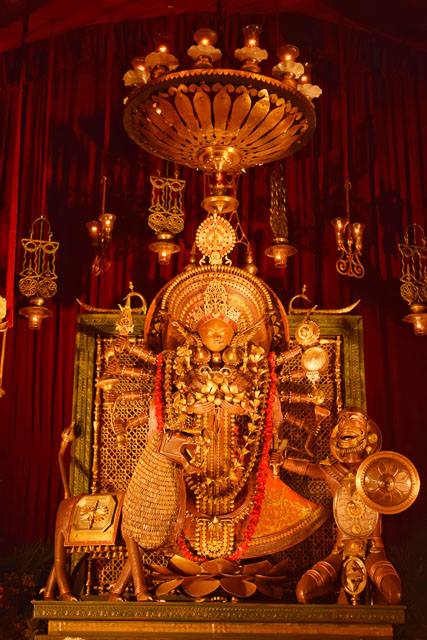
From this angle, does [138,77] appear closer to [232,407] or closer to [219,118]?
[219,118]

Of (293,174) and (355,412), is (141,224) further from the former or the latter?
(355,412)

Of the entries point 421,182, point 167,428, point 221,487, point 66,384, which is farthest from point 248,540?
point 421,182

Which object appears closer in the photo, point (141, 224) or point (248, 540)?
point (248, 540)

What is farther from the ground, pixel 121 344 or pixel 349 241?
pixel 349 241

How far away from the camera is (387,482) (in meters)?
4.39

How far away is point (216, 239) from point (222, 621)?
2198 mm

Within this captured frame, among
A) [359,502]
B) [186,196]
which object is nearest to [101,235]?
[186,196]

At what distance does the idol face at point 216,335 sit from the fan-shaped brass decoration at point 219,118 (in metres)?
0.92

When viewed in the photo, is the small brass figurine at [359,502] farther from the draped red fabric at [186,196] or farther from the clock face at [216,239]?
the clock face at [216,239]

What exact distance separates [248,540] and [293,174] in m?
2.64

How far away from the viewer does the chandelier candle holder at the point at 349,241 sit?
17.8ft

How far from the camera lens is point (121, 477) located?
5148 mm

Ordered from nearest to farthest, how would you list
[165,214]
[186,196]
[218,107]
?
[218,107] < [165,214] < [186,196]

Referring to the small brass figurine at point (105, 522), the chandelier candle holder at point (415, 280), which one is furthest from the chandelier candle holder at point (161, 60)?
the chandelier candle holder at point (415, 280)
